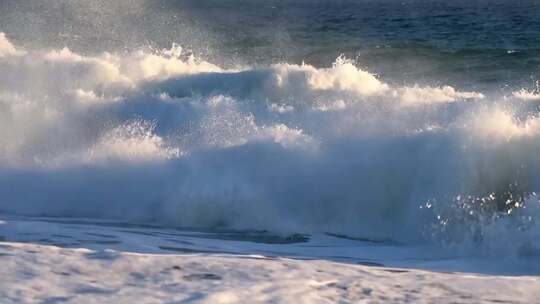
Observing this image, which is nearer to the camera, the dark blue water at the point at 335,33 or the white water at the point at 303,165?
the white water at the point at 303,165

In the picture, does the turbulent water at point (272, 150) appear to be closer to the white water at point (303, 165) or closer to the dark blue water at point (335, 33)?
the white water at point (303, 165)

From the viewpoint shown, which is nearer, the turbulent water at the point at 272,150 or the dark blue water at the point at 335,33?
the turbulent water at the point at 272,150

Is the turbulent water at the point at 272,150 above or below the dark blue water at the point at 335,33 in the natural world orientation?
below

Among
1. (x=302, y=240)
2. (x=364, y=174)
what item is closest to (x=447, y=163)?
(x=364, y=174)

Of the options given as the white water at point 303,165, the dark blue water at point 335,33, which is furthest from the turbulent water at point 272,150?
the dark blue water at point 335,33

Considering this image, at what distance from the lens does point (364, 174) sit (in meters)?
11.2

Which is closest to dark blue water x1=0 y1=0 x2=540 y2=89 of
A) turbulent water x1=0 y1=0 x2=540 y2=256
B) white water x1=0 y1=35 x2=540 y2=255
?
turbulent water x1=0 y1=0 x2=540 y2=256

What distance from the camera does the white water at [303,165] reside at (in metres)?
10.3

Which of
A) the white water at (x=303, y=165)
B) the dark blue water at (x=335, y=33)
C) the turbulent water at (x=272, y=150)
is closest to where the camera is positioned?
the white water at (x=303, y=165)

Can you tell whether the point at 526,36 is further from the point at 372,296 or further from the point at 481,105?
the point at 372,296

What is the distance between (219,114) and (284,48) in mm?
15665

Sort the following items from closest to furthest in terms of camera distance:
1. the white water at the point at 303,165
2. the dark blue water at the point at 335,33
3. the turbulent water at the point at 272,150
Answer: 1. the white water at the point at 303,165
2. the turbulent water at the point at 272,150
3. the dark blue water at the point at 335,33

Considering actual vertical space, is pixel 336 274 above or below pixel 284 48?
below

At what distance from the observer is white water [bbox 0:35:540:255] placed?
33.7 ft
